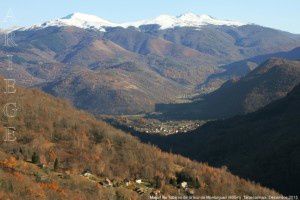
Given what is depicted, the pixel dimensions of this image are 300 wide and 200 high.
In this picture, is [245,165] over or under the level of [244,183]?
under

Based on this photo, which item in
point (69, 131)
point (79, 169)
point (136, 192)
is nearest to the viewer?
point (136, 192)

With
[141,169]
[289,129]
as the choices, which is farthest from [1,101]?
[289,129]

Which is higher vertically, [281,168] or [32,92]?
[32,92]

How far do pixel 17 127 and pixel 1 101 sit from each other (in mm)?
14950

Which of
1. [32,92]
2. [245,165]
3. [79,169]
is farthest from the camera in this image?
[245,165]

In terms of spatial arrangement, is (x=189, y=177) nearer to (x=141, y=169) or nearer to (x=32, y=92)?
(x=141, y=169)

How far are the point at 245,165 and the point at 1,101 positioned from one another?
7798 cm

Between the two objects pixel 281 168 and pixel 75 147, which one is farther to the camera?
pixel 281 168

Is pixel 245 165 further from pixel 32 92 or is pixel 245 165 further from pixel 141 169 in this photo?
pixel 141 169

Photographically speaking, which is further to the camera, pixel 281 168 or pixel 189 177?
pixel 281 168

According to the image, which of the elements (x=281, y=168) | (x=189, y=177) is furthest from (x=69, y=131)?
(x=281, y=168)

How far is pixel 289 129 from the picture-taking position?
189 metres

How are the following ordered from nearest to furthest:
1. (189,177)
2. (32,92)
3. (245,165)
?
(189,177) < (32,92) < (245,165)

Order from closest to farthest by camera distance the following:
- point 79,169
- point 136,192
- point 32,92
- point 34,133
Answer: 1. point 136,192
2. point 79,169
3. point 34,133
4. point 32,92
